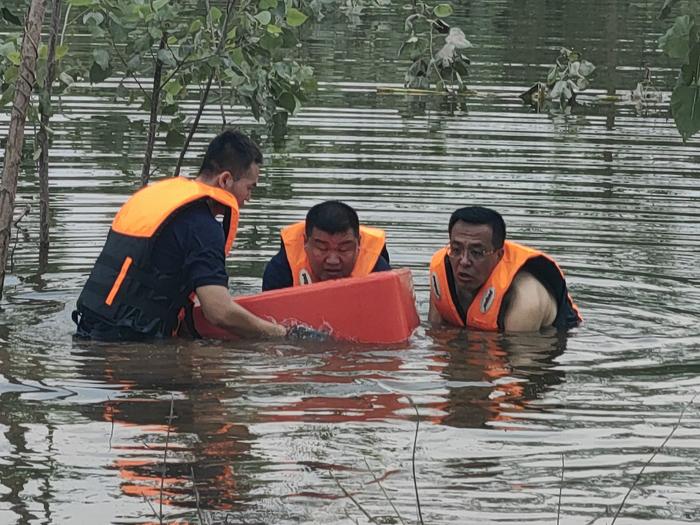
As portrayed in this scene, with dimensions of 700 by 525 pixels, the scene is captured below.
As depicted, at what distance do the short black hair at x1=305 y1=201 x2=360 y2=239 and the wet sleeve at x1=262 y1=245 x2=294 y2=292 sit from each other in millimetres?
515

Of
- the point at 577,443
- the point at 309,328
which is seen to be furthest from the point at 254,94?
the point at 577,443

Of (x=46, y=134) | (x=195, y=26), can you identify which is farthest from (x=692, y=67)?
(x=46, y=134)

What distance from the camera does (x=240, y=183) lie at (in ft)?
27.7

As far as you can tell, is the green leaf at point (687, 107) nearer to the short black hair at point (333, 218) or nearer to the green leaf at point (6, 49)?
the short black hair at point (333, 218)

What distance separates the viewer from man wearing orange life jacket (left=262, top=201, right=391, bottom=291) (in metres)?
8.52

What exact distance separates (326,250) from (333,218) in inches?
11.0

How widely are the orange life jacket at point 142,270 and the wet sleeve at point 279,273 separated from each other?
71cm

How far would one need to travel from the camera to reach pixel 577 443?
641cm

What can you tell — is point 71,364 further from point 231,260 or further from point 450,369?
point 231,260

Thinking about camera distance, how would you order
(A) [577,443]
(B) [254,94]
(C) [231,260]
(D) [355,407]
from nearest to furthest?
(A) [577,443], (D) [355,407], (B) [254,94], (C) [231,260]

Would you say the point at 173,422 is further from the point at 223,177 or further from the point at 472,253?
the point at 472,253

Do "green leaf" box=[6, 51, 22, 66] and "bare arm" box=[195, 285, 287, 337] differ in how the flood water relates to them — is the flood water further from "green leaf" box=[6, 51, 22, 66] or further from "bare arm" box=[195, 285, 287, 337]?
"green leaf" box=[6, 51, 22, 66]

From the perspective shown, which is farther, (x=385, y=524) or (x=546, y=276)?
(x=546, y=276)

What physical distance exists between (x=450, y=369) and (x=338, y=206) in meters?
1.19
